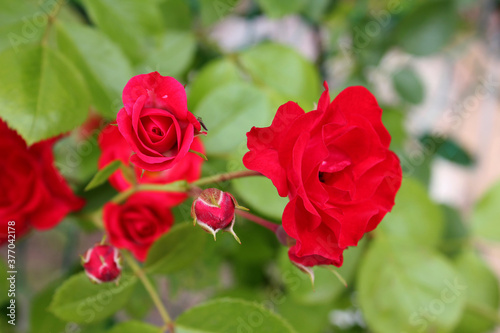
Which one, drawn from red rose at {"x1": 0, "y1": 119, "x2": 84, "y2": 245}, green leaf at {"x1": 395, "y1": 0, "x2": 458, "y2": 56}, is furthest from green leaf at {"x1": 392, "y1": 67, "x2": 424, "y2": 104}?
red rose at {"x1": 0, "y1": 119, "x2": 84, "y2": 245}

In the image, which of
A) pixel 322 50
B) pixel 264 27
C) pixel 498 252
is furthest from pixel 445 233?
pixel 498 252

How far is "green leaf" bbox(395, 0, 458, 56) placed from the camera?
0.68m

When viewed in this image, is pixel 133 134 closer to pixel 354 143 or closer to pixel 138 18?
pixel 354 143

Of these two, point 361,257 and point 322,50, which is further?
point 322,50

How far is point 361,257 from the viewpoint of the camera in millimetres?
502

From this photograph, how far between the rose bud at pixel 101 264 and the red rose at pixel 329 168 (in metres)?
0.11

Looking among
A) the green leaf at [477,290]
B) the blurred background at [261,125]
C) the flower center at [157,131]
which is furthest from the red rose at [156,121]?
the green leaf at [477,290]

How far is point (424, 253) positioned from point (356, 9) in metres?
0.43

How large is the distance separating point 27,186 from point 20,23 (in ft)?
0.45

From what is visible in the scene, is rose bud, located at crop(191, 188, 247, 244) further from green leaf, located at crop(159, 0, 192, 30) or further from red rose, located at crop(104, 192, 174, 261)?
green leaf, located at crop(159, 0, 192, 30)

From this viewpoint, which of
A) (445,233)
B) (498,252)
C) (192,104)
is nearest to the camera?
(192,104)

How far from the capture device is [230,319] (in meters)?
0.32

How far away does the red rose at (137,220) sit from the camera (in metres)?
0.31

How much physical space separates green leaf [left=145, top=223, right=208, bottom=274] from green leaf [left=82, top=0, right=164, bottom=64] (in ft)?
0.60
